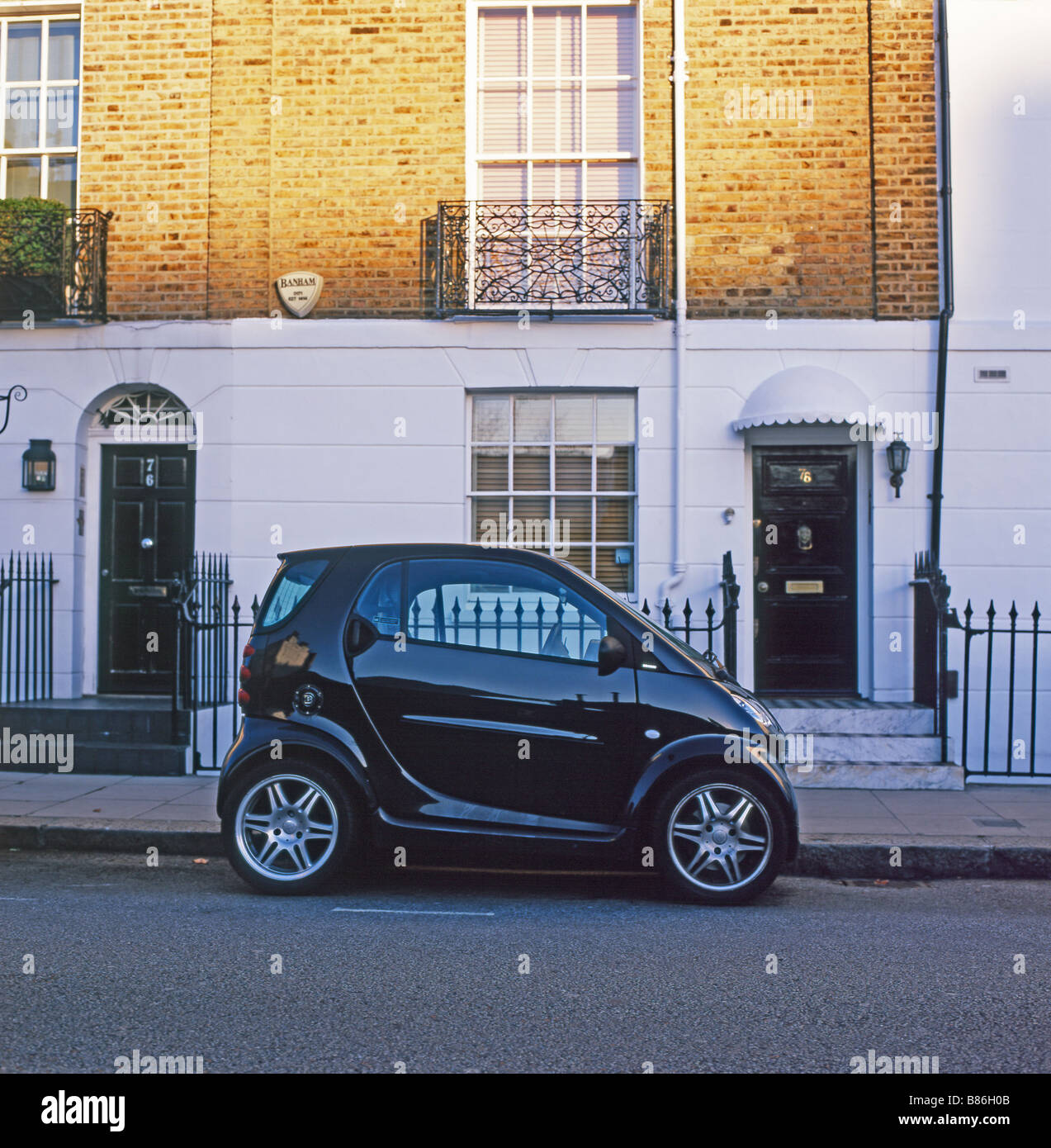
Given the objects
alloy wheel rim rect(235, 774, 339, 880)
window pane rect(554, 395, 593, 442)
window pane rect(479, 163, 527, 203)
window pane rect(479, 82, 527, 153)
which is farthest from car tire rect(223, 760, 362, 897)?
window pane rect(479, 82, 527, 153)

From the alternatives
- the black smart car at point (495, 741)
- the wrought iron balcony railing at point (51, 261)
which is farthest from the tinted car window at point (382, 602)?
the wrought iron balcony railing at point (51, 261)

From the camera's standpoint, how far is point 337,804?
6039 mm

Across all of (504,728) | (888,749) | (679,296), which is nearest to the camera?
(504,728)

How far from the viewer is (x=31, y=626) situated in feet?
36.7

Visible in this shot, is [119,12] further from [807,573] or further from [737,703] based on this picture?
[737,703]

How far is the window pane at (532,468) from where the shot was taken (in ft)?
37.2

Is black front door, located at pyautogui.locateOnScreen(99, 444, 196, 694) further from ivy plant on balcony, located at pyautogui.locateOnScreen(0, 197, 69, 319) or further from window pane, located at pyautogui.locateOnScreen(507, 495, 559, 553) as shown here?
window pane, located at pyautogui.locateOnScreen(507, 495, 559, 553)

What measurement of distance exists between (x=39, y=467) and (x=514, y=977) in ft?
28.0

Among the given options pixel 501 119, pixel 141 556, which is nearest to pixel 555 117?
pixel 501 119

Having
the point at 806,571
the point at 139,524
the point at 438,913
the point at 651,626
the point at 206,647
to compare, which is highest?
the point at 139,524

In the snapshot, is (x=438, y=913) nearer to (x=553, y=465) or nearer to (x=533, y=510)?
(x=533, y=510)
